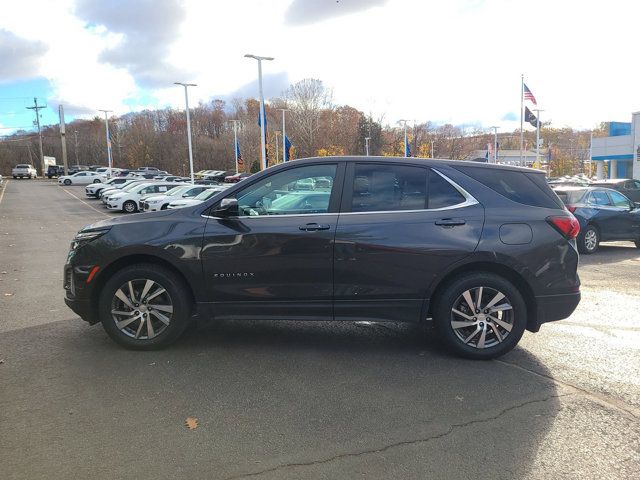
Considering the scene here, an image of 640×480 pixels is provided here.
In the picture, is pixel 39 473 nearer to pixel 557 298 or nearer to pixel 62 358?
pixel 62 358

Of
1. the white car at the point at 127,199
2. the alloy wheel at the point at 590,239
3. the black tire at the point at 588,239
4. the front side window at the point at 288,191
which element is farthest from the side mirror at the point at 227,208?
the white car at the point at 127,199

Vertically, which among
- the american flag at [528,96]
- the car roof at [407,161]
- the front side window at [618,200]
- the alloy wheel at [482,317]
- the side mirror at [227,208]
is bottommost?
the alloy wheel at [482,317]

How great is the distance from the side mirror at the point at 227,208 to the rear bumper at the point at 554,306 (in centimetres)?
290

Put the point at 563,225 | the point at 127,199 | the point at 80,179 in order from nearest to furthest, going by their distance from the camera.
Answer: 1. the point at 563,225
2. the point at 127,199
3. the point at 80,179

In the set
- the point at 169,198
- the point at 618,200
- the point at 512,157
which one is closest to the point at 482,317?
the point at 618,200

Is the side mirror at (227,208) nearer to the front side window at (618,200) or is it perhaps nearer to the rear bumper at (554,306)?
the rear bumper at (554,306)

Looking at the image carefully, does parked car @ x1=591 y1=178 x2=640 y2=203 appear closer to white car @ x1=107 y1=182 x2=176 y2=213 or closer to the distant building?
white car @ x1=107 y1=182 x2=176 y2=213

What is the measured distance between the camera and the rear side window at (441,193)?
185 inches

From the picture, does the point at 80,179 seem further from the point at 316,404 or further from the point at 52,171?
the point at 316,404

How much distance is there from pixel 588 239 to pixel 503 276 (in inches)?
327

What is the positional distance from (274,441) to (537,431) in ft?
5.83

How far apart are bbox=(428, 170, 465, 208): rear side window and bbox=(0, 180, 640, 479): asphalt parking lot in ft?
4.78

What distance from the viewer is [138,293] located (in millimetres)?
4801

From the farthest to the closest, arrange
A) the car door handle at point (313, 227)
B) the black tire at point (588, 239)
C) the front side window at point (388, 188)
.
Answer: the black tire at point (588, 239)
the front side window at point (388, 188)
the car door handle at point (313, 227)
